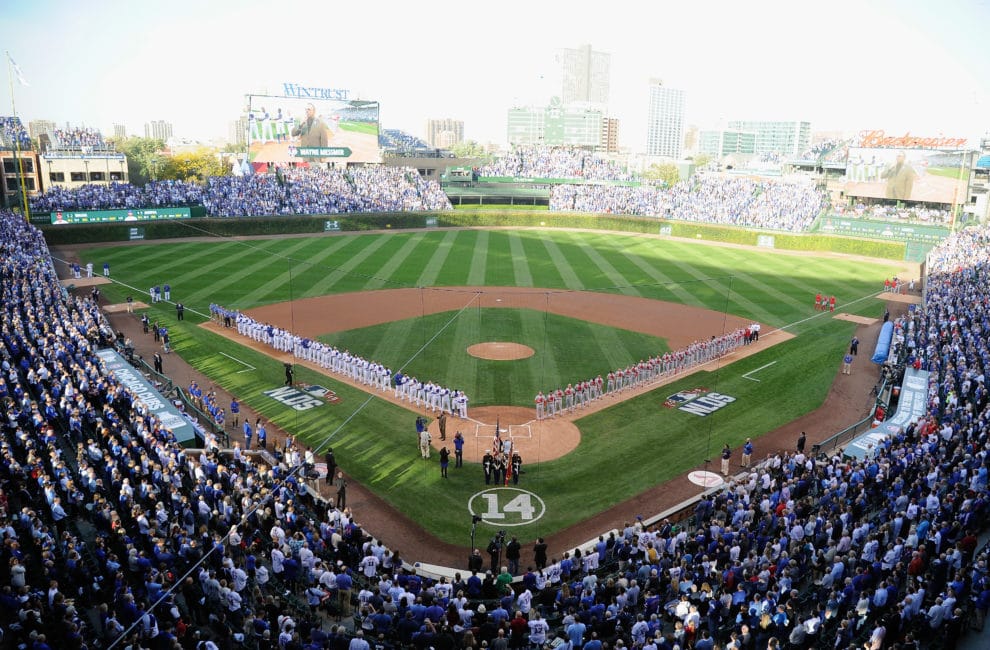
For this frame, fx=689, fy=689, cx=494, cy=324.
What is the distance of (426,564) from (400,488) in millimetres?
3429

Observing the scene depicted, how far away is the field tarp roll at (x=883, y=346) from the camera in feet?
93.6

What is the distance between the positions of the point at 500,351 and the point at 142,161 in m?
96.1

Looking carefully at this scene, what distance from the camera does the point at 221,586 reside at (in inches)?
426

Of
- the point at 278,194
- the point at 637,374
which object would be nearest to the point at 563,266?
the point at 637,374

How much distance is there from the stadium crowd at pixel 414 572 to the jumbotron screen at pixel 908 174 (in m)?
53.7

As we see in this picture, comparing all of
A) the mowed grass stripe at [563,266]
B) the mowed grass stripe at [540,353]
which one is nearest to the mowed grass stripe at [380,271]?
the mowed grass stripe at [563,266]

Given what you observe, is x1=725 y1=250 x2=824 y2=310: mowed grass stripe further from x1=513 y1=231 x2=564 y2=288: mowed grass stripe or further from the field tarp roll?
x1=513 y1=231 x2=564 y2=288: mowed grass stripe

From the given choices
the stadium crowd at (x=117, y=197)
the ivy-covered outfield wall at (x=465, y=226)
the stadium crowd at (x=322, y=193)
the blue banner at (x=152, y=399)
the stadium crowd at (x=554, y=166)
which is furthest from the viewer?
the stadium crowd at (x=554, y=166)

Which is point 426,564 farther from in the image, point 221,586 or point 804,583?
point 804,583

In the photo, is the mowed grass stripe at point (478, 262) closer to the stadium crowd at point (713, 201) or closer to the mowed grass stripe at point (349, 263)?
the mowed grass stripe at point (349, 263)

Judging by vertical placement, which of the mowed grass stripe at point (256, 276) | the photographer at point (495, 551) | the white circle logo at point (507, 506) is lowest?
the white circle logo at point (507, 506)

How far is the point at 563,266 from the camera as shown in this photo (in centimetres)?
4878

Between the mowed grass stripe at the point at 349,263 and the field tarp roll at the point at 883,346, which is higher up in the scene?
the mowed grass stripe at the point at 349,263

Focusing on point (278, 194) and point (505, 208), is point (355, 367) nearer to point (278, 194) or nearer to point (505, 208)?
point (278, 194)
